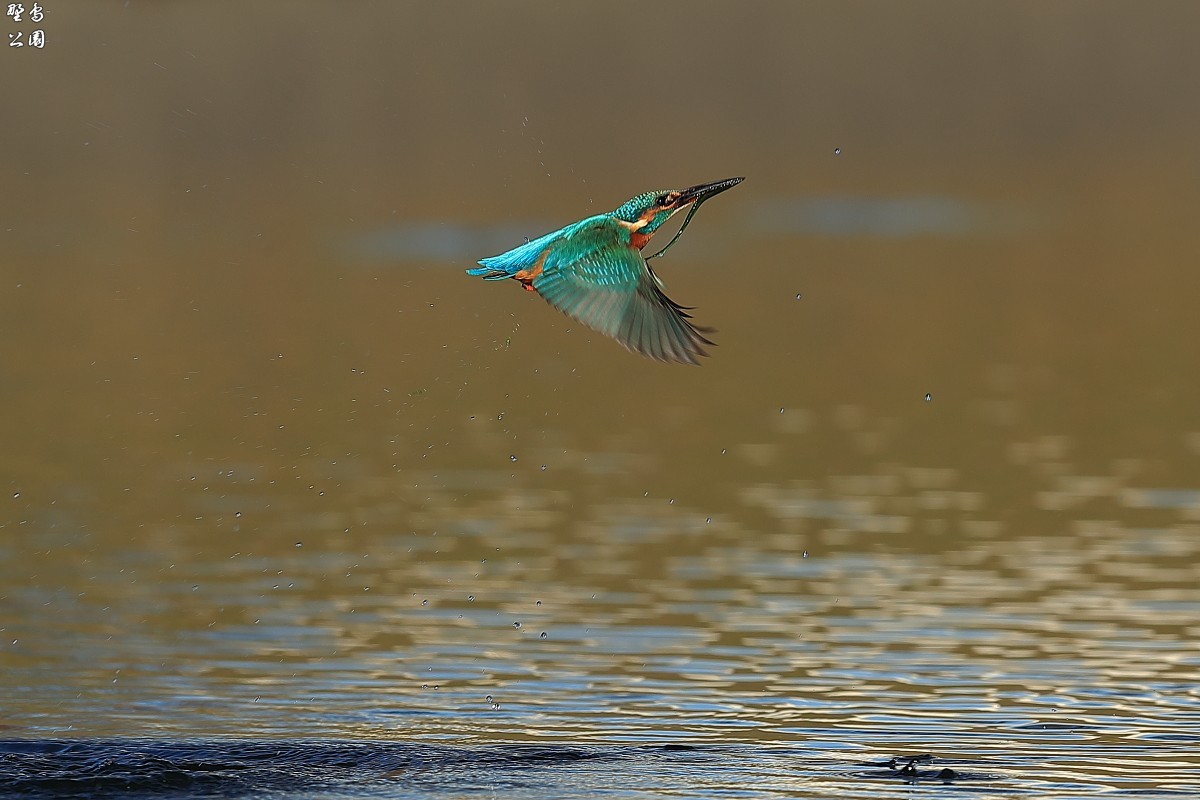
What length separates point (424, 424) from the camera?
16.2 m

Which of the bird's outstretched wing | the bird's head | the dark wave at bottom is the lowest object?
the dark wave at bottom

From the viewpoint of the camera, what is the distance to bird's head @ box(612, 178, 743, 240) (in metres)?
7.38

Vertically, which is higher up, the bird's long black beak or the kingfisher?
the bird's long black beak

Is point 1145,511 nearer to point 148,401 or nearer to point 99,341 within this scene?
point 148,401

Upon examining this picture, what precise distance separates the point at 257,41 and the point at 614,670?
1011 inches

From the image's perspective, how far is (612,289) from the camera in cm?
749

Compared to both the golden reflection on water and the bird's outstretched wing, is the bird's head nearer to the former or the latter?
the bird's outstretched wing

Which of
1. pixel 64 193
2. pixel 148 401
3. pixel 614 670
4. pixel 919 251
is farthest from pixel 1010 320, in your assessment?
pixel 64 193

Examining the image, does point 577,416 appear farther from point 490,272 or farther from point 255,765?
point 490,272

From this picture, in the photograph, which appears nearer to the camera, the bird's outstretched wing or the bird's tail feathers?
the bird's tail feathers

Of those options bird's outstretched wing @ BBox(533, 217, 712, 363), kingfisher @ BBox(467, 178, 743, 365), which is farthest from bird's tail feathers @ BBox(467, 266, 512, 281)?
bird's outstretched wing @ BBox(533, 217, 712, 363)

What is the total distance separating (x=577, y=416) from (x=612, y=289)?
29.5ft

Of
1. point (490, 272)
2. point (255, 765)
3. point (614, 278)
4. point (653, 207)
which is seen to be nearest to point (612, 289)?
point (614, 278)

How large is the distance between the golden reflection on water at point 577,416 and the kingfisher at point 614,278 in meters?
2.07
